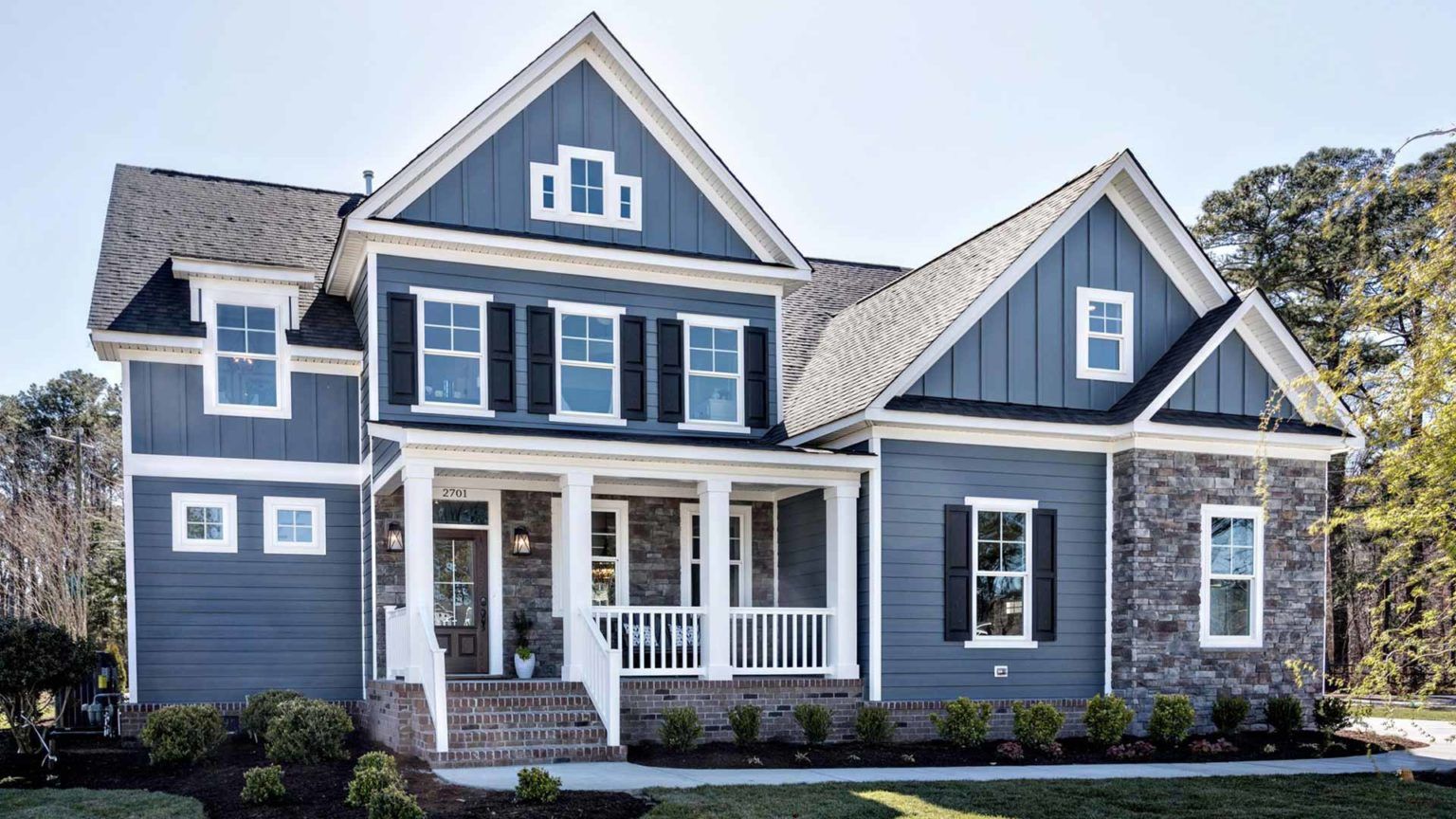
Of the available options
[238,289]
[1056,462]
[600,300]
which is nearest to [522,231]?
[600,300]

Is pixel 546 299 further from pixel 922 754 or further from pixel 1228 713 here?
pixel 1228 713

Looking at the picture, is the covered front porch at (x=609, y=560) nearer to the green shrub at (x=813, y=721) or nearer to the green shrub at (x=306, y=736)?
the green shrub at (x=813, y=721)

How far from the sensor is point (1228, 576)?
16.1 m

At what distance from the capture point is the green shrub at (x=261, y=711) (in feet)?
46.6

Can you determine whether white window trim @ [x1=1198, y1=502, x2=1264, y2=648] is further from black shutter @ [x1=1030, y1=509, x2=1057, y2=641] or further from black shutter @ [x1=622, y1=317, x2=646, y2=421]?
black shutter @ [x1=622, y1=317, x2=646, y2=421]

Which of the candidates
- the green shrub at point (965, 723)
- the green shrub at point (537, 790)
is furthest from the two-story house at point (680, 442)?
the green shrub at point (537, 790)

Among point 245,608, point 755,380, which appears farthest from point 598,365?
point 245,608

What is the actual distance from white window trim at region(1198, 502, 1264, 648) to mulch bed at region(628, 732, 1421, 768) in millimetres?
1174

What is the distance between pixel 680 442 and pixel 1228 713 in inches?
296

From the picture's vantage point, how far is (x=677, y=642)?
53.6 ft

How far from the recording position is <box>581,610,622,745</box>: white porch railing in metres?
13.0

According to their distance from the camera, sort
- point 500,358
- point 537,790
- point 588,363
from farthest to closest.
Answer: point 588,363, point 500,358, point 537,790

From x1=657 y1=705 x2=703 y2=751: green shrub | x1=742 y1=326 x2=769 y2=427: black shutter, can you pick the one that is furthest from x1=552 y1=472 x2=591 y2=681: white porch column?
x1=742 y1=326 x2=769 y2=427: black shutter

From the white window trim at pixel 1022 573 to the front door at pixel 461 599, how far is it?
6.16m
